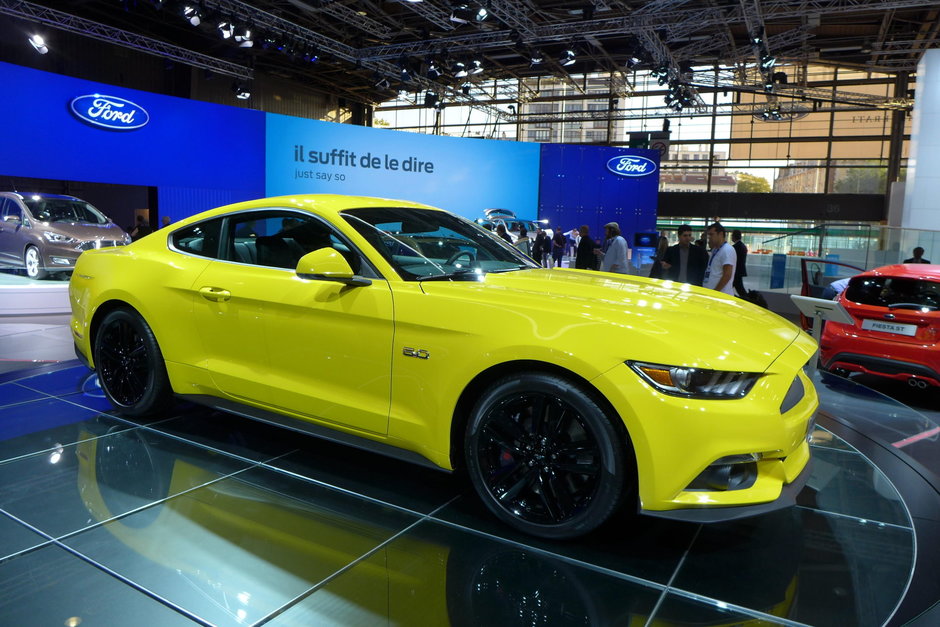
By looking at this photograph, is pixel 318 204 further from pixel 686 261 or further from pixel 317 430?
pixel 686 261

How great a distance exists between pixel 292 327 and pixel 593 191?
1747 cm

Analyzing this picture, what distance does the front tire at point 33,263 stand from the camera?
1046cm

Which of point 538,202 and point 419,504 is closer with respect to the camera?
point 419,504

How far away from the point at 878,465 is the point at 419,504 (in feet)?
8.27

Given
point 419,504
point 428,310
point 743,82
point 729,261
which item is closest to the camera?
point 428,310

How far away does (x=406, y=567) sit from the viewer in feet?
7.75

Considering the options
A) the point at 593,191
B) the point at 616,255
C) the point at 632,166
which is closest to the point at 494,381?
the point at 616,255

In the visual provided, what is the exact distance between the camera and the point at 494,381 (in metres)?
2.56

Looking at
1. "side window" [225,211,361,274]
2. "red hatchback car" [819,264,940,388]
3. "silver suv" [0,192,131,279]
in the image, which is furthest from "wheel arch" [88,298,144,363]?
"silver suv" [0,192,131,279]

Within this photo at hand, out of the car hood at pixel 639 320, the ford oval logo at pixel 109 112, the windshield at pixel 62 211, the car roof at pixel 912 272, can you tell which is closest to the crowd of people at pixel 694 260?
the car roof at pixel 912 272

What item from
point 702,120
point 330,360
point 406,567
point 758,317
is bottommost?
point 406,567

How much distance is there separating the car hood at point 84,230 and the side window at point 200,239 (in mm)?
8454

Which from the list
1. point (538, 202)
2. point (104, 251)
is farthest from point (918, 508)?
point (538, 202)

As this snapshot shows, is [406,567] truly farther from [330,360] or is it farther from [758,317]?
[758,317]
